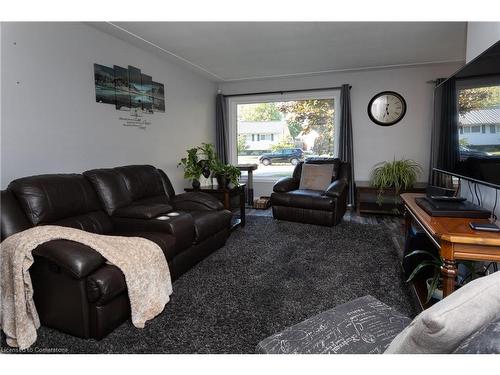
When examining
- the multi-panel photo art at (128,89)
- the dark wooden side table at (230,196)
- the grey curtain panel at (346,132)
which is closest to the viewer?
the multi-panel photo art at (128,89)

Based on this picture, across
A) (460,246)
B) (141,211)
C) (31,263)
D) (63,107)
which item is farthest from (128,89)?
(460,246)

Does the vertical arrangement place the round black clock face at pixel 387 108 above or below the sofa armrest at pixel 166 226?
above

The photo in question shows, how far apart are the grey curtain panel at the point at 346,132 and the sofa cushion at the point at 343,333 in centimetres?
387

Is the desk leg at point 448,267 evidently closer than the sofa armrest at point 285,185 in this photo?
Yes

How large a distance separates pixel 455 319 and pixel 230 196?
3.31m

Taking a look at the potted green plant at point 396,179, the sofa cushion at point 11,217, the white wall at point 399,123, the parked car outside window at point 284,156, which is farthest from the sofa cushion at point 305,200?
the sofa cushion at point 11,217

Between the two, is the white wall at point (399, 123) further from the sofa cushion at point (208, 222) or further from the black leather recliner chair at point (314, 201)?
the sofa cushion at point (208, 222)

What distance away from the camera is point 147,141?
3928 millimetres

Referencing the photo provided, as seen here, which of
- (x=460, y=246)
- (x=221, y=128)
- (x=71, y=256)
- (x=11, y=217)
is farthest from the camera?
(x=221, y=128)

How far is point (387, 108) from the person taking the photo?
493cm

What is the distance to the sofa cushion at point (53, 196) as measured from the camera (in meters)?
2.06

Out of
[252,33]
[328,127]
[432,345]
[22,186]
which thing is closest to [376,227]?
[328,127]

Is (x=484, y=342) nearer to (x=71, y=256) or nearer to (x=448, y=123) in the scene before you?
(x=71, y=256)

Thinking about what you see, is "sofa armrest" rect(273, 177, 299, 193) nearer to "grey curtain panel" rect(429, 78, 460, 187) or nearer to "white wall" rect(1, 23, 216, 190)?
"white wall" rect(1, 23, 216, 190)
